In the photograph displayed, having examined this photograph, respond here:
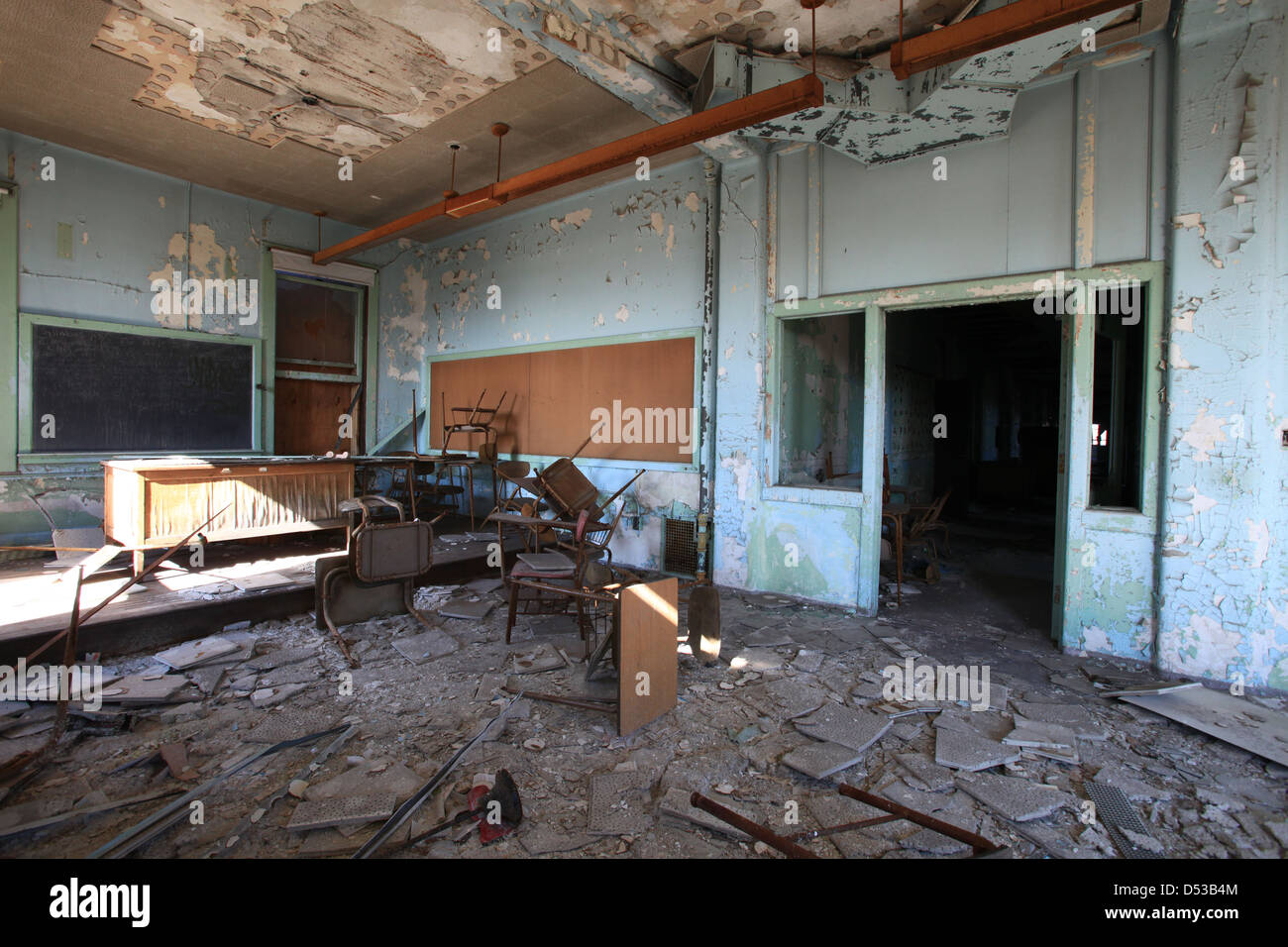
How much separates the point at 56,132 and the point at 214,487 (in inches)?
153

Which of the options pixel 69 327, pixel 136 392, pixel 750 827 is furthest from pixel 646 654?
pixel 69 327

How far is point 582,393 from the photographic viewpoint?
654 centimetres

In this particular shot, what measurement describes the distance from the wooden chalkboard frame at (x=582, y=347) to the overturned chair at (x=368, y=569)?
8.12 feet

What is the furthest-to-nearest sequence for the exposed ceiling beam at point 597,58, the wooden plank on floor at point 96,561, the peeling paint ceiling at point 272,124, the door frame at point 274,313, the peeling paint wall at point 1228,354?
the door frame at point 274,313 < the wooden plank on floor at point 96,561 < the peeling paint ceiling at point 272,124 < the exposed ceiling beam at point 597,58 < the peeling paint wall at point 1228,354

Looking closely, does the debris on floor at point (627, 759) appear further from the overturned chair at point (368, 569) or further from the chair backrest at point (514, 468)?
the chair backrest at point (514, 468)

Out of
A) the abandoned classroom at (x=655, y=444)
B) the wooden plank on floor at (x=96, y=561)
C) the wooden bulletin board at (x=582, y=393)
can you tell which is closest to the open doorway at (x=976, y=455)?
the abandoned classroom at (x=655, y=444)

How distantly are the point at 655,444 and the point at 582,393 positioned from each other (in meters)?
1.14

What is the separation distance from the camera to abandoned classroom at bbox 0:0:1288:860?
2389 millimetres

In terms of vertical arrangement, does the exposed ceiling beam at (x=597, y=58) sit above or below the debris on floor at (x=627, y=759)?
above

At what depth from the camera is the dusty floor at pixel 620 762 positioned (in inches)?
80.4

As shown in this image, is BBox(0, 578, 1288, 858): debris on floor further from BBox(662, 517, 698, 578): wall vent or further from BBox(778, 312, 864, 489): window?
BBox(778, 312, 864, 489): window

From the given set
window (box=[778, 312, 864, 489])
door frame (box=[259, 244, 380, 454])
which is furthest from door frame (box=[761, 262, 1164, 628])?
door frame (box=[259, 244, 380, 454])

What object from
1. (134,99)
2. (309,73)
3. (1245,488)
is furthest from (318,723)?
(134,99)
